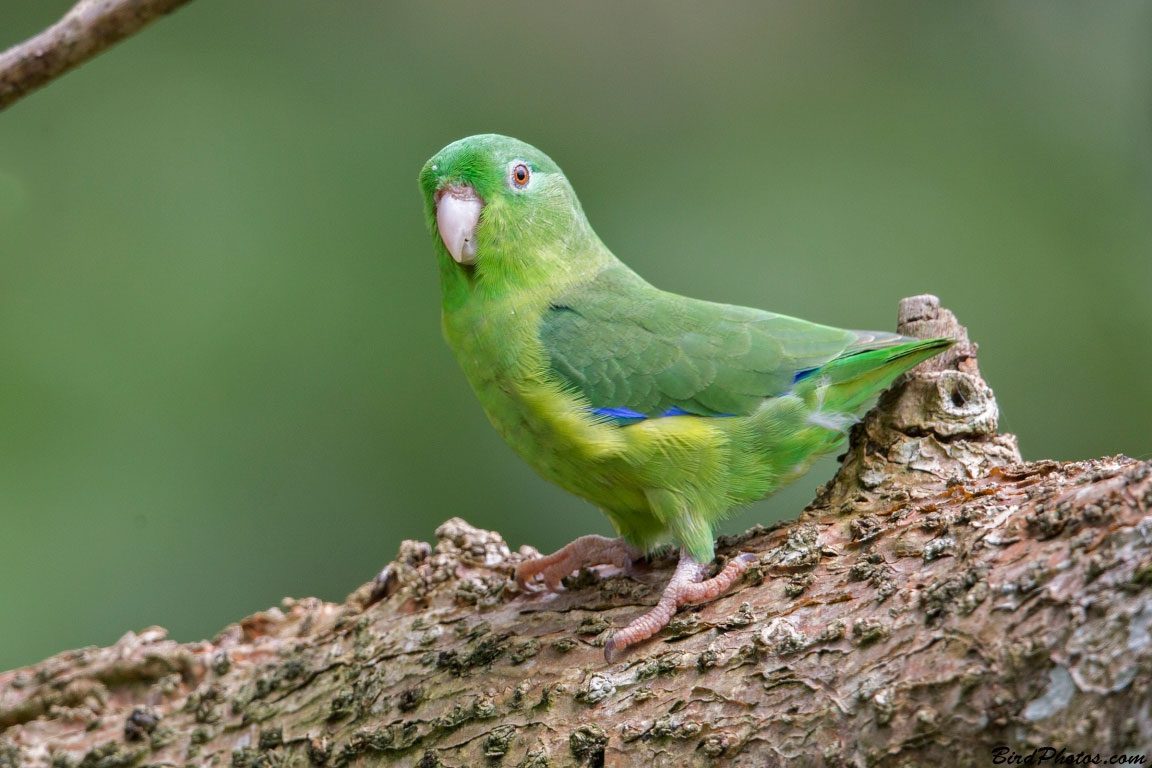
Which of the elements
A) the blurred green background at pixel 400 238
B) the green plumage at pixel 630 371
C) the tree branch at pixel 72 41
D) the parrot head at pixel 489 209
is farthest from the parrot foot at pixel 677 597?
the blurred green background at pixel 400 238

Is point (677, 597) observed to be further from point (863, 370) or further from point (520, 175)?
point (520, 175)

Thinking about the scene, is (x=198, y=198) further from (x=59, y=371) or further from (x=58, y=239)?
(x=59, y=371)

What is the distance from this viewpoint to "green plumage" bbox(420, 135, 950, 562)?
3340 millimetres

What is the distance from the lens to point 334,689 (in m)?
3.50

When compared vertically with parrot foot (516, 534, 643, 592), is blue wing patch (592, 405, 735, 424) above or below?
above

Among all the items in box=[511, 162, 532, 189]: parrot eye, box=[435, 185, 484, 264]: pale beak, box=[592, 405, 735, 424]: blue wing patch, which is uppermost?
box=[511, 162, 532, 189]: parrot eye

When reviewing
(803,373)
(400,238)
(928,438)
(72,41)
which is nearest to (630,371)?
(803,373)

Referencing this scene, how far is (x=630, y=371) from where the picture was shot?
3449mm

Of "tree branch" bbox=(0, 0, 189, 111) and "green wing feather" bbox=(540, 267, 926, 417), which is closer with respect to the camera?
"tree branch" bbox=(0, 0, 189, 111)

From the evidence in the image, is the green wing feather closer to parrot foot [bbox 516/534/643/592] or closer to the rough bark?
the rough bark

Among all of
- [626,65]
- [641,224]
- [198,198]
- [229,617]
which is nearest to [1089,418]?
[641,224]

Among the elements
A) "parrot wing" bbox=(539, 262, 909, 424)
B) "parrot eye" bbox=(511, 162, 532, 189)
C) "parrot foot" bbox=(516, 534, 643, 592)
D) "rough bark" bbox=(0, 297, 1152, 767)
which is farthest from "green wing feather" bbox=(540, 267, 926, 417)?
"parrot foot" bbox=(516, 534, 643, 592)

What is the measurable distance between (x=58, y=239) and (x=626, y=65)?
13.5 feet

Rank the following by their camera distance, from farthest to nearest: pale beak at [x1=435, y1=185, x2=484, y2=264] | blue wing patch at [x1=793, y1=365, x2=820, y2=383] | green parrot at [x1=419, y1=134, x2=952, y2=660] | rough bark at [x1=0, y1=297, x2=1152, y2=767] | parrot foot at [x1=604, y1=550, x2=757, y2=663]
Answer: pale beak at [x1=435, y1=185, x2=484, y2=264]
blue wing patch at [x1=793, y1=365, x2=820, y2=383]
green parrot at [x1=419, y1=134, x2=952, y2=660]
parrot foot at [x1=604, y1=550, x2=757, y2=663]
rough bark at [x1=0, y1=297, x2=1152, y2=767]
